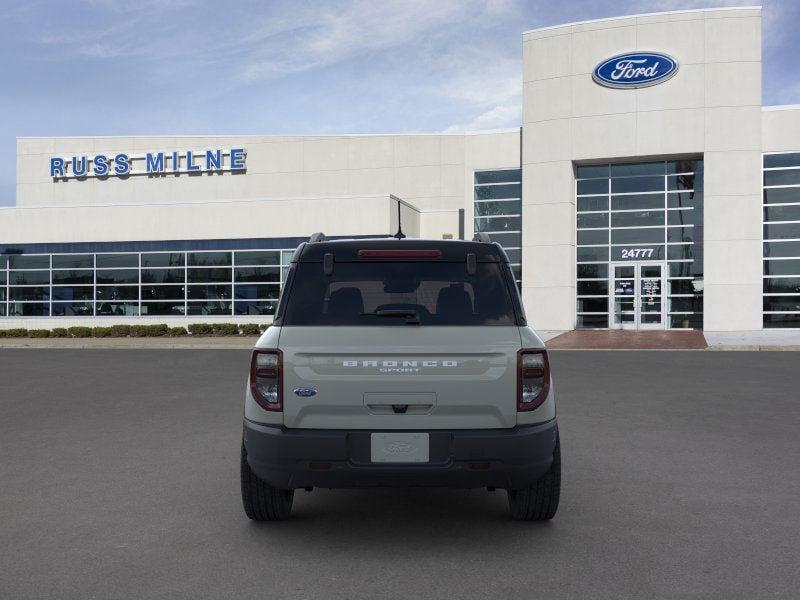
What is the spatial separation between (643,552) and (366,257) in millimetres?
2400

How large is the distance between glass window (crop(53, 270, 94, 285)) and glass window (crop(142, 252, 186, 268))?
8.77 ft

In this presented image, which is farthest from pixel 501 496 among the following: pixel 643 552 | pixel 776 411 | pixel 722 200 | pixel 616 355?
pixel 722 200

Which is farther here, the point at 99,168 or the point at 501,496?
the point at 99,168

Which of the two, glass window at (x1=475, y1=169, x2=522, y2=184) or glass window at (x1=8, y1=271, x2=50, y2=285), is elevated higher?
glass window at (x1=475, y1=169, x2=522, y2=184)

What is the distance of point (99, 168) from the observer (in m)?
39.5

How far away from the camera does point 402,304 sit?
15.4 ft

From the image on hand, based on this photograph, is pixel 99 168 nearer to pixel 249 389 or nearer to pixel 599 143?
pixel 599 143

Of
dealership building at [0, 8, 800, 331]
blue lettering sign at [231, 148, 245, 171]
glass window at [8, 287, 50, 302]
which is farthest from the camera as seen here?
blue lettering sign at [231, 148, 245, 171]

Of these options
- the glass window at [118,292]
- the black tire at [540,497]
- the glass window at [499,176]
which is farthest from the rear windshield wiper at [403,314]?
the glass window at [118,292]

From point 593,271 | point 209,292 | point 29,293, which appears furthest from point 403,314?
point 29,293

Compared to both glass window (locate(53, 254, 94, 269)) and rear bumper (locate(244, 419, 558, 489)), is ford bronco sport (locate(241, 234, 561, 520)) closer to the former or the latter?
rear bumper (locate(244, 419, 558, 489))

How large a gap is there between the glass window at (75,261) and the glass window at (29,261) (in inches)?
25.3

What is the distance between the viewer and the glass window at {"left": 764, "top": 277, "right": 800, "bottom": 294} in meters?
28.7

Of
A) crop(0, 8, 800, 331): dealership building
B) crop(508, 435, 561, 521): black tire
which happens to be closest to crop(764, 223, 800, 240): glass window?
crop(0, 8, 800, 331): dealership building
